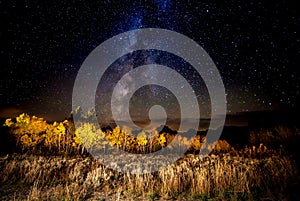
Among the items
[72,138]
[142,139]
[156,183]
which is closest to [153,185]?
[156,183]

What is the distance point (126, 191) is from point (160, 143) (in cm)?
3350

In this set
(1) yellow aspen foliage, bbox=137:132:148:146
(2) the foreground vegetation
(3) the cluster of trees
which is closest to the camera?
(2) the foreground vegetation

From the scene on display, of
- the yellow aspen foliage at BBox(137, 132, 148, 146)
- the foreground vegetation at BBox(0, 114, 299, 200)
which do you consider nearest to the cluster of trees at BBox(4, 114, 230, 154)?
the yellow aspen foliage at BBox(137, 132, 148, 146)

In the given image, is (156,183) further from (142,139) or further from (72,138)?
(142,139)

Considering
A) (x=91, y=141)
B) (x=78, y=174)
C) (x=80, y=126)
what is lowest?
(x=78, y=174)

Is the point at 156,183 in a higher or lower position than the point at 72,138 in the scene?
lower

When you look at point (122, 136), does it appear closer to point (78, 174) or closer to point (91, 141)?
point (91, 141)

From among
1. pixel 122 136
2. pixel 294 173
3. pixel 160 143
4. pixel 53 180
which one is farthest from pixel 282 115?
pixel 53 180

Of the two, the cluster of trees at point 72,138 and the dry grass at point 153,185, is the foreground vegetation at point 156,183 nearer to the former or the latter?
the dry grass at point 153,185

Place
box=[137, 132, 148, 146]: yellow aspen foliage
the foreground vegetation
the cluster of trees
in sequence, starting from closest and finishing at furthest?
the foreground vegetation < the cluster of trees < box=[137, 132, 148, 146]: yellow aspen foliage

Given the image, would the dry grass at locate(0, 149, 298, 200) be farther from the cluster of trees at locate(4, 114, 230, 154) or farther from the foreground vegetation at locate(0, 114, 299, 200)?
the cluster of trees at locate(4, 114, 230, 154)

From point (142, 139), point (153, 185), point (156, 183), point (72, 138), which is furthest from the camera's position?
point (142, 139)

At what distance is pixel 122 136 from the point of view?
4219 cm

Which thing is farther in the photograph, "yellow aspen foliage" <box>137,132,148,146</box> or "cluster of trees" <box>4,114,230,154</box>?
"yellow aspen foliage" <box>137,132,148,146</box>
